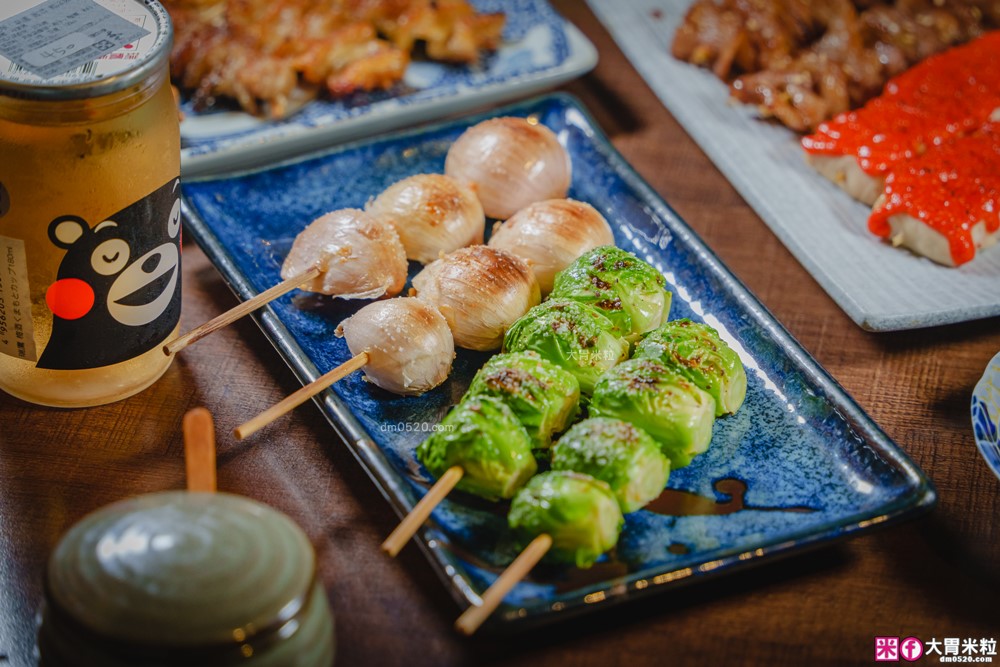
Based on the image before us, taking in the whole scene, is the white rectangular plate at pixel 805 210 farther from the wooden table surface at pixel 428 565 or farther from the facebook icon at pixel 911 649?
the facebook icon at pixel 911 649

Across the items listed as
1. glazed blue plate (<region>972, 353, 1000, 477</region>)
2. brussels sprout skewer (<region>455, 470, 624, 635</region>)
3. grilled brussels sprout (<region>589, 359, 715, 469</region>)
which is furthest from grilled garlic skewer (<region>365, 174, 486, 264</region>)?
glazed blue plate (<region>972, 353, 1000, 477</region>)

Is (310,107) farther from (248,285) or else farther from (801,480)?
(801,480)

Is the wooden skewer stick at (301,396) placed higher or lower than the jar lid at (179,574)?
lower

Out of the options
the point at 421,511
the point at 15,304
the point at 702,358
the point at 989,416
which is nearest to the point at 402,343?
the point at 421,511

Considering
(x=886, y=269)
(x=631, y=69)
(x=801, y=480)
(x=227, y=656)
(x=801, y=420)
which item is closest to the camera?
(x=227, y=656)

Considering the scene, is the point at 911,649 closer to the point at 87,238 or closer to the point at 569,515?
the point at 569,515

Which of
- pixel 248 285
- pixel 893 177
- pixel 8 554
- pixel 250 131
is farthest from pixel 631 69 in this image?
pixel 8 554

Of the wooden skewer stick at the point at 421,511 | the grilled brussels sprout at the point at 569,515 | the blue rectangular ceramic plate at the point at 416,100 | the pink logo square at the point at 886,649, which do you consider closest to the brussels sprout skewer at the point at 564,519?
the grilled brussels sprout at the point at 569,515
